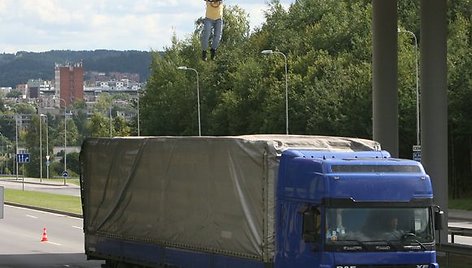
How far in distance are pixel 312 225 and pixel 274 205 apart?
1214 millimetres

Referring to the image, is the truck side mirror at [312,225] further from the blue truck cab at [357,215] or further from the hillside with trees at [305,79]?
the hillside with trees at [305,79]

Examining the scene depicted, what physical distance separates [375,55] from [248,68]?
2179 inches

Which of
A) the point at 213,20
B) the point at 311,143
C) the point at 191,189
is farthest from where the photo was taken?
the point at 213,20

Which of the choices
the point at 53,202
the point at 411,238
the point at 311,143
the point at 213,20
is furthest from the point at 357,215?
the point at 53,202

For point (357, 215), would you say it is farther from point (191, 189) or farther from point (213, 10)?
point (213, 10)

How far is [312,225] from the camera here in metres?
15.3

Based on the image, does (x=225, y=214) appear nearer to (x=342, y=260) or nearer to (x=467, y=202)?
(x=342, y=260)

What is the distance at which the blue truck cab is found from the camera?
15195 mm

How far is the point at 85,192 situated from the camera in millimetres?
24406

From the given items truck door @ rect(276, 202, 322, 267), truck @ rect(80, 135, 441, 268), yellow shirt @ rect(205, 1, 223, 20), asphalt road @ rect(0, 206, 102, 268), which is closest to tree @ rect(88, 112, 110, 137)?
asphalt road @ rect(0, 206, 102, 268)

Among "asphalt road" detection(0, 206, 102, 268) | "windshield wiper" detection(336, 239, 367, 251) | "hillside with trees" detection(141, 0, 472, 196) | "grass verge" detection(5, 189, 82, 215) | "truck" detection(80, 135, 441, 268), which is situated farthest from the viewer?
"hillside with trees" detection(141, 0, 472, 196)

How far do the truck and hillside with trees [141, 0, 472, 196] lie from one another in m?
46.4

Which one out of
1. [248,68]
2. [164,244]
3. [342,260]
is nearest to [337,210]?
[342,260]

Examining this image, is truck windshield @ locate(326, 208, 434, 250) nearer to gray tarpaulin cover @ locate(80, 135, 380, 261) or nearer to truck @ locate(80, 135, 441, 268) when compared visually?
truck @ locate(80, 135, 441, 268)
